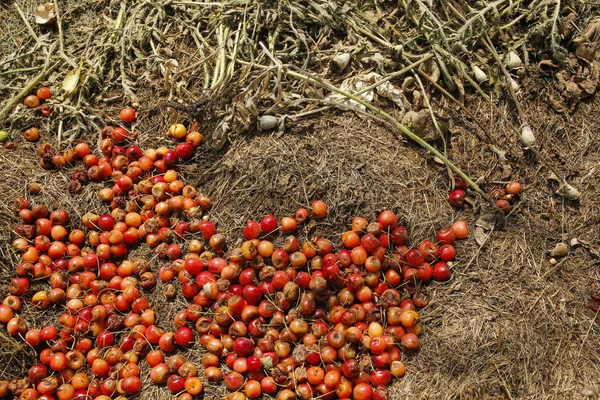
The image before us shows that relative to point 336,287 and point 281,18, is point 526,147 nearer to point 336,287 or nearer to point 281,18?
point 336,287

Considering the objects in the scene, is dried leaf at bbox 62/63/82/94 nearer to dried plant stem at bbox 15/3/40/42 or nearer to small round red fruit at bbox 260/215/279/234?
dried plant stem at bbox 15/3/40/42

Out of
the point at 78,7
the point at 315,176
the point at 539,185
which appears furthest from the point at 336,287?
the point at 78,7

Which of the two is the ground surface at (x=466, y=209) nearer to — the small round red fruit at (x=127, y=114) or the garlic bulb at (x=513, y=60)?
the garlic bulb at (x=513, y=60)

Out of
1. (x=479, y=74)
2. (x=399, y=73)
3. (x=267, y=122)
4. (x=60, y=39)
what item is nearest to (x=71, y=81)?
(x=60, y=39)

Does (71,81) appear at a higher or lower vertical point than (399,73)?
Answer: higher

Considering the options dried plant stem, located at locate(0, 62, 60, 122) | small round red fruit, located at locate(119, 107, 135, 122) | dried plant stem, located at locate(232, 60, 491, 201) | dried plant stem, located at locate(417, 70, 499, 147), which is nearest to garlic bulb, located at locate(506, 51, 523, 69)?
dried plant stem, located at locate(417, 70, 499, 147)

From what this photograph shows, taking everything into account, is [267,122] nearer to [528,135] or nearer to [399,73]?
[399,73]
